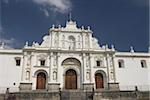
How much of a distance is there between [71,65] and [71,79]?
223cm

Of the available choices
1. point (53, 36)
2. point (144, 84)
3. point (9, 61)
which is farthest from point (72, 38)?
point (144, 84)

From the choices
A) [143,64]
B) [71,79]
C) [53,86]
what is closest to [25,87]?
[53,86]

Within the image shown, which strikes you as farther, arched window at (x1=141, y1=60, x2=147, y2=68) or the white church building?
arched window at (x1=141, y1=60, x2=147, y2=68)

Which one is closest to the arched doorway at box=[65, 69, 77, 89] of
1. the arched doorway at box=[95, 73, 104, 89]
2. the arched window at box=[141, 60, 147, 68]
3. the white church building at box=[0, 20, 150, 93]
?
the white church building at box=[0, 20, 150, 93]

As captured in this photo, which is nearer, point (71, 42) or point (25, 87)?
point (25, 87)

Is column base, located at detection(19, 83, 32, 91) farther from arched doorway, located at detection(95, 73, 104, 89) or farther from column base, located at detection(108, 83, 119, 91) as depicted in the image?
column base, located at detection(108, 83, 119, 91)

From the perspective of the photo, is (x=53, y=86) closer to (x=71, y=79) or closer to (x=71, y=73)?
(x=71, y=79)

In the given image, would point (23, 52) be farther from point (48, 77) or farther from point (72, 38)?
point (72, 38)

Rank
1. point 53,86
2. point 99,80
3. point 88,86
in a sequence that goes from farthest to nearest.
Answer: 1. point 99,80
2. point 88,86
3. point 53,86

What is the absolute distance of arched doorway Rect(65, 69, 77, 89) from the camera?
32344 mm

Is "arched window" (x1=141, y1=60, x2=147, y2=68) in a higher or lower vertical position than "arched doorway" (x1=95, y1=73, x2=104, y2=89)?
higher

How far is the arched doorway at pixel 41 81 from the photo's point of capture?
1235 inches

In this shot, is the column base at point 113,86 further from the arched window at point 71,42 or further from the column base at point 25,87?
the column base at point 25,87

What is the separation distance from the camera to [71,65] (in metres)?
32.9
